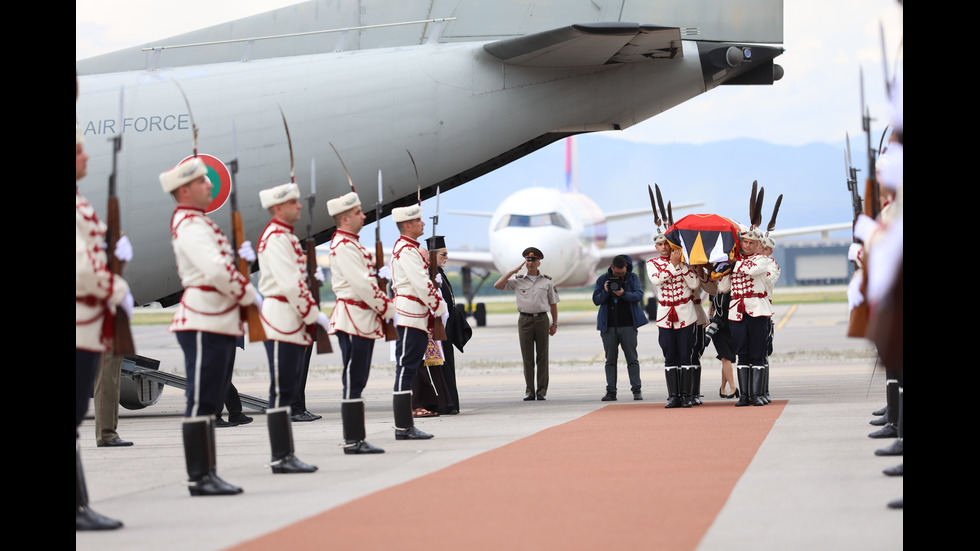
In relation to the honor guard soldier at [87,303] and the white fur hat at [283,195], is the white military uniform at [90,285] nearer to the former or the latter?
the honor guard soldier at [87,303]

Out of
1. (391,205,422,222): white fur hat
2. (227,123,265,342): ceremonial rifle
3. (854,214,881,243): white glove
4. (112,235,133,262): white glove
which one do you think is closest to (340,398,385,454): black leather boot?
(227,123,265,342): ceremonial rifle

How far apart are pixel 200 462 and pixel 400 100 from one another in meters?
5.36

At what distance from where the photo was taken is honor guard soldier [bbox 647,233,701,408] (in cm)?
995

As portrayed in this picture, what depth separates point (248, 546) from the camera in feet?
14.1

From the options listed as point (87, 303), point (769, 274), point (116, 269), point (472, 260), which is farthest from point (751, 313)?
point (472, 260)

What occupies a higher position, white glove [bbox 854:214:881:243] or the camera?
white glove [bbox 854:214:881:243]

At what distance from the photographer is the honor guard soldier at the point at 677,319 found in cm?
995

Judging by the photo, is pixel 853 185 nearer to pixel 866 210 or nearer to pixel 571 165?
pixel 866 210

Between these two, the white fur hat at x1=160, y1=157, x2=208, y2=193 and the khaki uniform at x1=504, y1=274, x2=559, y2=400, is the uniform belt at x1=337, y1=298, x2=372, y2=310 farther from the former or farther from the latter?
the khaki uniform at x1=504, y1=274, x2=559, y2=400

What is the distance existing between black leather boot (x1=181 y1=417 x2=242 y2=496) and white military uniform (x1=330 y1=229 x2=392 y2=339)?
1.73 metres
